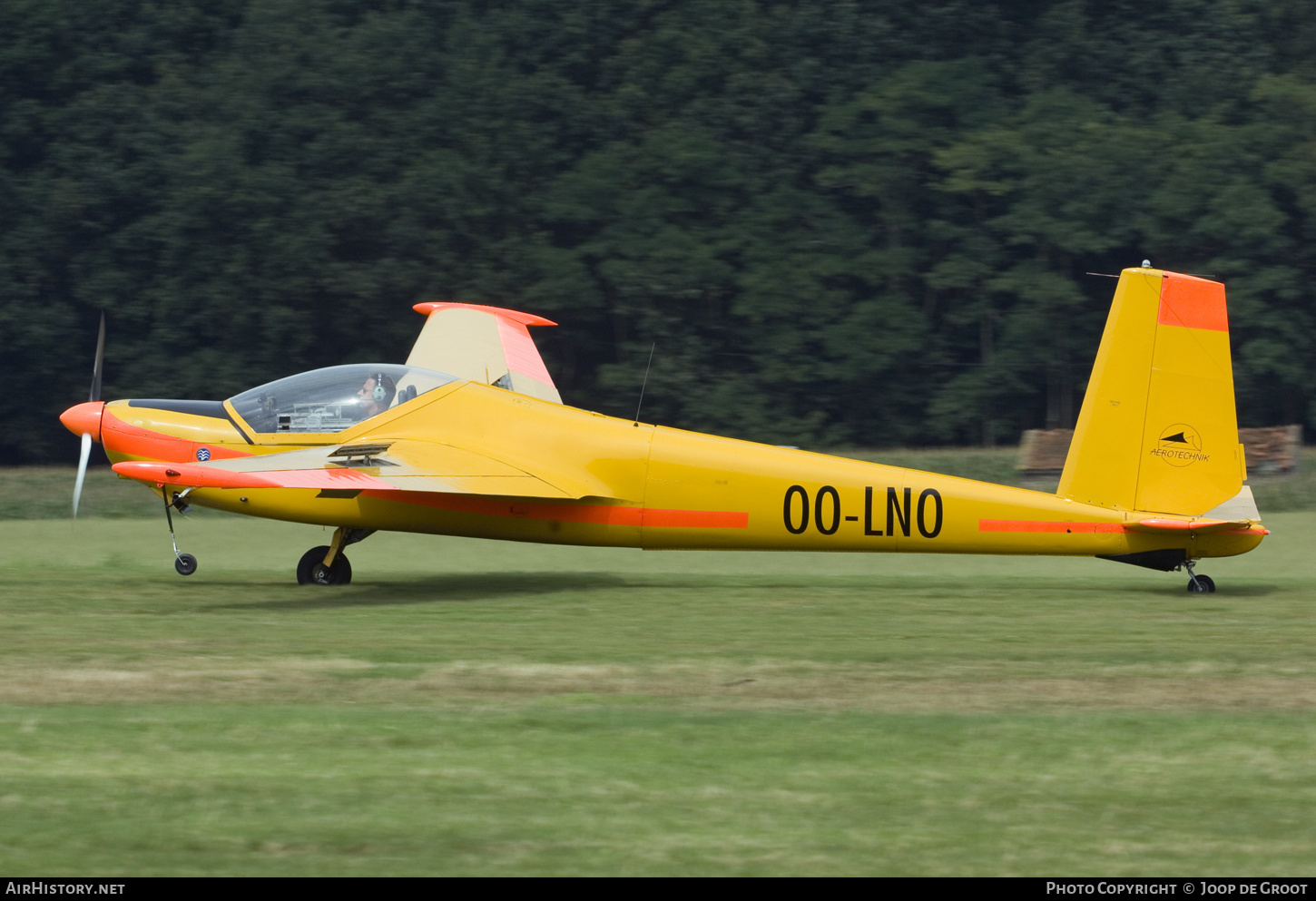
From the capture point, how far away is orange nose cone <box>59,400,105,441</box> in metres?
12.7

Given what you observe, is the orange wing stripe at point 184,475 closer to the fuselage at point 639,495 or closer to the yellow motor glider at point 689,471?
the yellow motor glider at point 689,471

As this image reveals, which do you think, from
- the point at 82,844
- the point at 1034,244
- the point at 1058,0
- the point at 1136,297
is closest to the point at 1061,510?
the point at 1136,297

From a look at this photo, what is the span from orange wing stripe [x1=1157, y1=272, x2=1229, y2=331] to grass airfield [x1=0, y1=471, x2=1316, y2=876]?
2.36 metres

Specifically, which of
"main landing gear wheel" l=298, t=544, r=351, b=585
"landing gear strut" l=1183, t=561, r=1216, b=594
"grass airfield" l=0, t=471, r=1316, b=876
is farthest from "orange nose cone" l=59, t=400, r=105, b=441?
"landing gear strut" l=1183, t=561, r=1216, b=594

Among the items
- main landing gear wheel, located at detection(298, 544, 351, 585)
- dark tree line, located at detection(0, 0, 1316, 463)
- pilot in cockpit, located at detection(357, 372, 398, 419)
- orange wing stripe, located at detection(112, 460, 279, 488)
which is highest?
dark tree line, located at detection(0, 0, 1316, 463)

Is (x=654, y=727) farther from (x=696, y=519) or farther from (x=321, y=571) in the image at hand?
(x=321, y=571)

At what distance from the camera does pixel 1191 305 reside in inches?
455

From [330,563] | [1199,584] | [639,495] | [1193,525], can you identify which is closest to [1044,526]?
[1193,525]

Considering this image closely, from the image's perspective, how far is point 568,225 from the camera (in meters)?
32.8

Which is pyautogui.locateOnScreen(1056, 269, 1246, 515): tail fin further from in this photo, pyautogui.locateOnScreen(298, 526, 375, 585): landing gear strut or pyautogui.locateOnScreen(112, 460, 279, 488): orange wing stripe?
pyautogui.locateOnScreen(112, 460, 279, 488): orange wing stripe

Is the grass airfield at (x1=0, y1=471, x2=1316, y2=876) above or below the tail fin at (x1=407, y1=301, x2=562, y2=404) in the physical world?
below

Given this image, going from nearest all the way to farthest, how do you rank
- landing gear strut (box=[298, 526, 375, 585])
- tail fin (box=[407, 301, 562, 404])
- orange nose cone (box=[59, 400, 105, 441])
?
landing gear strut (box=[298, 526, 375, 585]) < orange nose cone (box=[59, 400, 105, 441]) < tail fin (box=[407, 301, 562, 404])

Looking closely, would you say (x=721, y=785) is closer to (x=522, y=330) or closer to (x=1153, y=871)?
(x=1153, y=871)

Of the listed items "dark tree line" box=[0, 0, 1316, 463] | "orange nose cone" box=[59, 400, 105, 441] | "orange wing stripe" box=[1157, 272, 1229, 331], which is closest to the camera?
"orange wing stripe" box=[1157, 272, 1229, 331]
